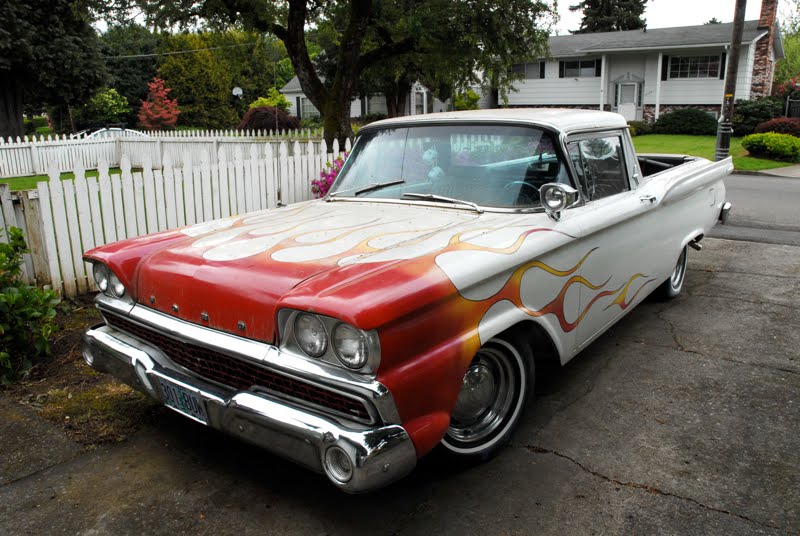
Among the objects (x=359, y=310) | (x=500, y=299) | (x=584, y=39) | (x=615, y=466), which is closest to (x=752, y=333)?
(x=615, y=466)

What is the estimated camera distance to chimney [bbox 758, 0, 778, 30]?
28.2 meters

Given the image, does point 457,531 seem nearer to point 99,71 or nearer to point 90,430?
point 90,430

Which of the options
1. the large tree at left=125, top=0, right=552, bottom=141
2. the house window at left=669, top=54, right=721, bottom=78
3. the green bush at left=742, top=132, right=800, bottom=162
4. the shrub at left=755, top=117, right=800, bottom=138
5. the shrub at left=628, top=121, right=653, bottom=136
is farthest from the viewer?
the house window at left=669, top=54, right=721, bottom=78

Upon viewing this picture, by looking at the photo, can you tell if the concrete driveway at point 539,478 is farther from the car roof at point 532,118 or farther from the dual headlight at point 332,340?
the car roof at point 532,118

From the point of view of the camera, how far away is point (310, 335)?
2.38 metres

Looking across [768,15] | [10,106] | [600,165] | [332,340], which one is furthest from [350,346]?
[768,15]

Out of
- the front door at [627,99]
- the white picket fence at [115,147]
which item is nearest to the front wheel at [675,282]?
the white picket fence at [115,147]

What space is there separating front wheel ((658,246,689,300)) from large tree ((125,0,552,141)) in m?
8.00

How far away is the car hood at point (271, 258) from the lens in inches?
101

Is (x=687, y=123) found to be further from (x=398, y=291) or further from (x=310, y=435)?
(x=310, y=435)

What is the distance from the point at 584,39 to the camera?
33.3 metres

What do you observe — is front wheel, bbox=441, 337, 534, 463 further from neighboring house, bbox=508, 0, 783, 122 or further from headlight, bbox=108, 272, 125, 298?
neighboring house, bbox=508, 0, 783, 122

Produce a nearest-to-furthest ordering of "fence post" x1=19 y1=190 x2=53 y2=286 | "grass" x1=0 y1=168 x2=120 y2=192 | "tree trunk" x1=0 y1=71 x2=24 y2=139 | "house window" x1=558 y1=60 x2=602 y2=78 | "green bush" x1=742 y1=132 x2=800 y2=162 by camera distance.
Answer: "fence post" x1=19 y1=190 x2=53 y2=286
"grass" x1=0 y1=168 x2=120 y2=192
"green bush" x1=742 y1=132 x2=800 y2=162
"tree trunk" x1=0 y1=71 x2=24 y2=139
"house window" x1=558 y1=60 x2=602 y2=78

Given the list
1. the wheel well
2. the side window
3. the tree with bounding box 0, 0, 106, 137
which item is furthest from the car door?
the tree with bounding box 0, 0, 106, 137
